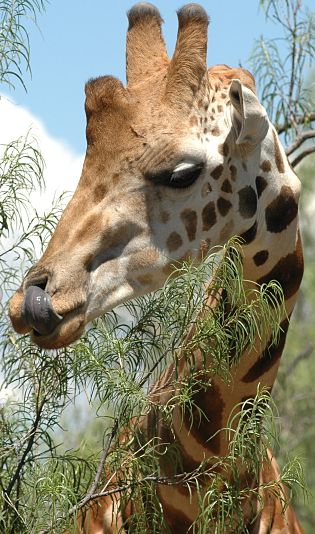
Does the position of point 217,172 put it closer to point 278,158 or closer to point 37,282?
point 278,158

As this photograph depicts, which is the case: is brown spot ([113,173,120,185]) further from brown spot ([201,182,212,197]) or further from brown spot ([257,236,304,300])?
brown spot ([257,236,304,300])

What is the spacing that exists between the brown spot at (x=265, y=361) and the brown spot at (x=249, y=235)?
443 mm

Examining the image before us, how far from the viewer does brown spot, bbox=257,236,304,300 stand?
5.82 meters

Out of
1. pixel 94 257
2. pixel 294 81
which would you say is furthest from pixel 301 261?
pixel 294 81

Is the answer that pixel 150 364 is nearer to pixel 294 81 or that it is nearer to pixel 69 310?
pixel 69 310

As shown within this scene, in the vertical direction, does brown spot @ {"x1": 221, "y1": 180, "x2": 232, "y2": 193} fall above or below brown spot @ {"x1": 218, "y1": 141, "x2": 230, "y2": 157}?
below

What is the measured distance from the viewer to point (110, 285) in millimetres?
5238

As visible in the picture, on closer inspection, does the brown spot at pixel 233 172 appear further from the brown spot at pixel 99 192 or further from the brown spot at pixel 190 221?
the brown spot at pixel 99 192

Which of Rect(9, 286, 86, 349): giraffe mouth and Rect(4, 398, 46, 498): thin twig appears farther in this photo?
Rect(4, 398, 46, 498): thin twig

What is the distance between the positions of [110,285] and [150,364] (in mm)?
405

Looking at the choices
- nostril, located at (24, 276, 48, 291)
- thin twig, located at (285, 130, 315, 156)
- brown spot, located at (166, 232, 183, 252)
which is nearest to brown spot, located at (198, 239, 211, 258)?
brown spot, located at (166, 232, 183, 252)

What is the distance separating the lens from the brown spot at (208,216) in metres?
5.58

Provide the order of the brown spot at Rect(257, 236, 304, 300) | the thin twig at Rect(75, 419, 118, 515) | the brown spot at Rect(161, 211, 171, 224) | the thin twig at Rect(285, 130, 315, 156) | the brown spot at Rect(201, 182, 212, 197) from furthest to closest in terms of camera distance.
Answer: the thin twig at Rect(285, 130, 315, 156)
the brown spot at Rect(257, 236, 304, 300)
the brown spot at Rect(201, 182, 212, 197)
the brown spot at Rect(161, 211, 171, 224)
the thin twig at Rect(75, 419, 118, 515)

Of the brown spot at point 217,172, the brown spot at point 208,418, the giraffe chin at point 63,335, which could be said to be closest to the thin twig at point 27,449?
the giraffe chin at point 63,335
